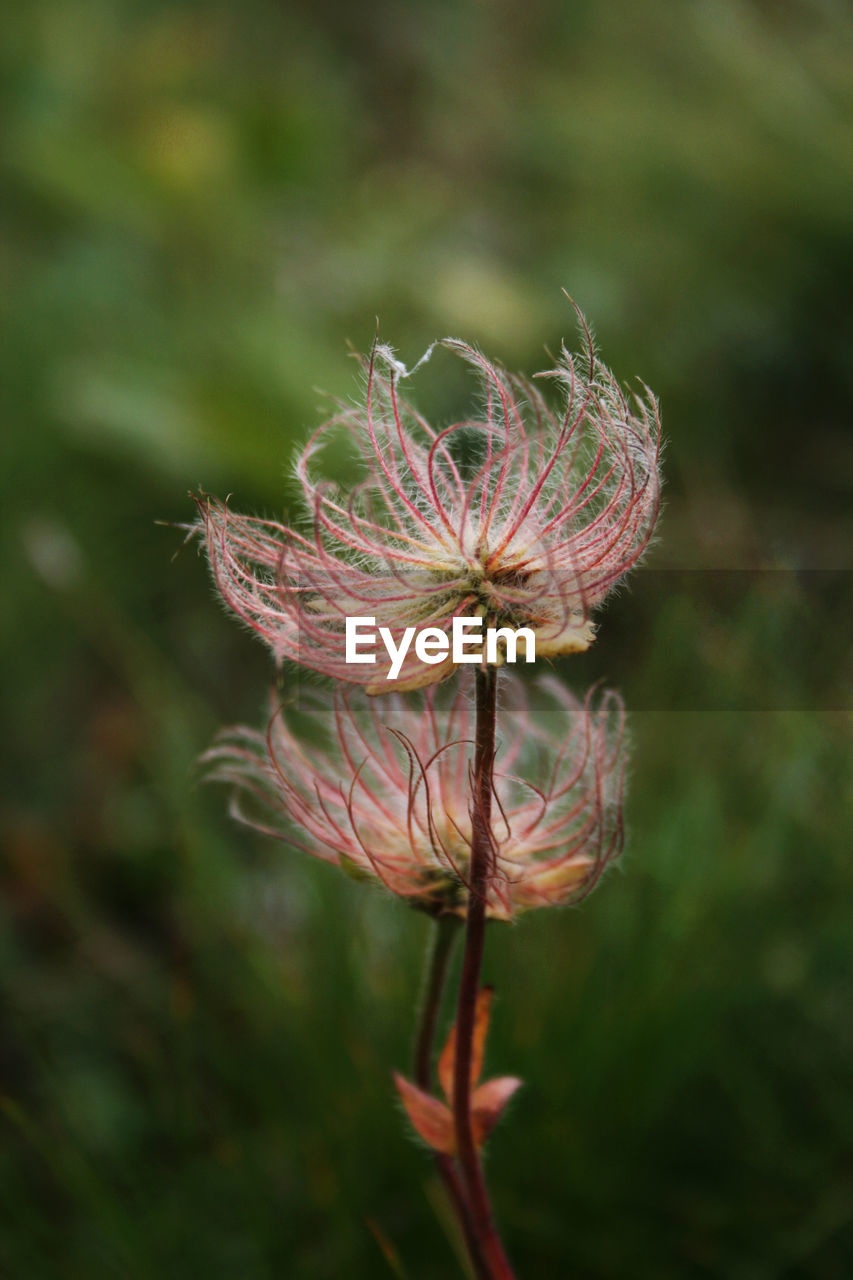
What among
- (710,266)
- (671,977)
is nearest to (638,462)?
(671,977)

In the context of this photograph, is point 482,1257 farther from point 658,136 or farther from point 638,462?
point 658,136

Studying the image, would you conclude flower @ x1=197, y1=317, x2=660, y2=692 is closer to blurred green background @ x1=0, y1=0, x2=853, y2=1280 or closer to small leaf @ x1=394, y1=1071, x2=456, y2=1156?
small leaf @ x1=394, y1=1071, x2=456, y2=1156

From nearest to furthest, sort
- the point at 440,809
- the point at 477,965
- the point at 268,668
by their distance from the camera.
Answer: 1. the point at 477,965
2. the point at 440,809
3. the point at 268,668

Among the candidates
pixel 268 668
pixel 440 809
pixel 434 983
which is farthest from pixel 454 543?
pixel 268 668

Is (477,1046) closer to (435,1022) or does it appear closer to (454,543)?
(435,1022)

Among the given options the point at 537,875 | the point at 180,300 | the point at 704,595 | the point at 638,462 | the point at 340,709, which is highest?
the point at 180,300

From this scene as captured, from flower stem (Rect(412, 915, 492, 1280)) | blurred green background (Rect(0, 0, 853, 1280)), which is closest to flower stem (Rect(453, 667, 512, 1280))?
flower stem (Rect(412, 915, 492, 1280))

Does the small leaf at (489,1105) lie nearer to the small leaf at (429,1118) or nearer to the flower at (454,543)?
the small leaf at (429,1118)
